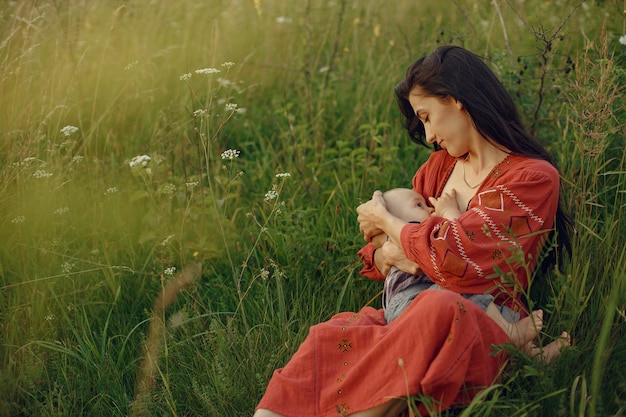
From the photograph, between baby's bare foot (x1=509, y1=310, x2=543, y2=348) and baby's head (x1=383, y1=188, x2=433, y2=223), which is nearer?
baby's bare foot (x1=509, y1=310, x2=543, y2=348)

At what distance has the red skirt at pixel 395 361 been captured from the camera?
2.52 m

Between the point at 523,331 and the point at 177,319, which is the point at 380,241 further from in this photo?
the point at 177,319

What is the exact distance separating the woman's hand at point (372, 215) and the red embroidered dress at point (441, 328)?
19cm

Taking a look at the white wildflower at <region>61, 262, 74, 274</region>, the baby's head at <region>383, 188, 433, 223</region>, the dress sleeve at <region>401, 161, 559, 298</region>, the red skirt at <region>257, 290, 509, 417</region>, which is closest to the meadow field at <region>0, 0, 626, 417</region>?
the white wildflower at <region>61, 262, 74, 274</region>

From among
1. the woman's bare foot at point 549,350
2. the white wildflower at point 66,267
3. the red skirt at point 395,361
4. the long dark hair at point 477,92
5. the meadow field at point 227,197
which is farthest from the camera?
the white wildflower at point 66,267

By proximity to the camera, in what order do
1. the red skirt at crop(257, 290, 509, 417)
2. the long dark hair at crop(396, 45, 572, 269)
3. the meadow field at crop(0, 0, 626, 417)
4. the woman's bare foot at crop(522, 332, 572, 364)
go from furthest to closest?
the meadow field at crop(0, 0, 626, 417) < the long dark hair at crop(396, 45, 572, 269) < the woman's bare foot at crop(522, 332, 572, 364) < the red skirt at crop(257, 290, 509, 417)

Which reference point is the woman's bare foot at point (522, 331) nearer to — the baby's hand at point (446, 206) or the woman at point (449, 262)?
the woman at point (449, 262)

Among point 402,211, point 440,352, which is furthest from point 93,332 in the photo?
point 440,352

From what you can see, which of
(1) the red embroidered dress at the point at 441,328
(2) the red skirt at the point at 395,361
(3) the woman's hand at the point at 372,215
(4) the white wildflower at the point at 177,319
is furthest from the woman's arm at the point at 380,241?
(4) the white wildflower at the point at 177,319

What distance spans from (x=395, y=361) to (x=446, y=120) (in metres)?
0.94

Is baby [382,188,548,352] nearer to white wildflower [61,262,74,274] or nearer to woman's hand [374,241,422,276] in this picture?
woman's hand [374,241,422,276]

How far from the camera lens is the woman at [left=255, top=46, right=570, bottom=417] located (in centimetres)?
254

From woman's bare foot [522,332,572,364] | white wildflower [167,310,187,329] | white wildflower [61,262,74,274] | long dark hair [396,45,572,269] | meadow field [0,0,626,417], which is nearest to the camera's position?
woman's bare foot [522,332,572,364]

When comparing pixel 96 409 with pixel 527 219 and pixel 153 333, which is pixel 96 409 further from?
pixel 527 219
